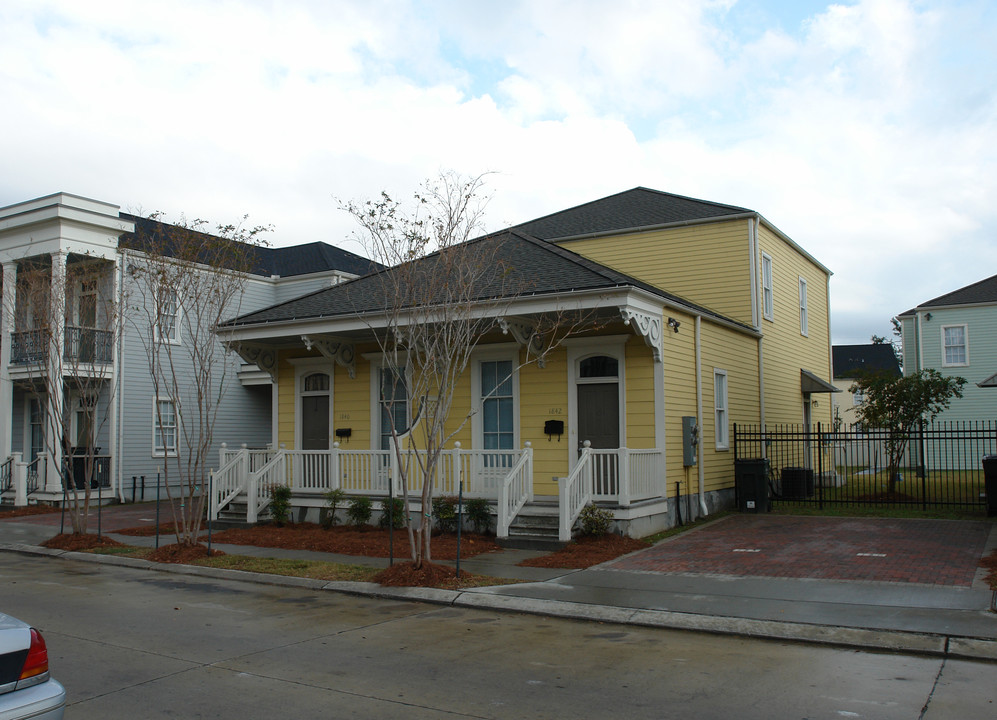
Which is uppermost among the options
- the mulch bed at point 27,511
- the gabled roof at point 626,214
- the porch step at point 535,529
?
the gabled roof at point 626,214

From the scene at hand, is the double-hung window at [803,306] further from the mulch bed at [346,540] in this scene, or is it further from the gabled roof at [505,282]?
the mulch bed at [346,540]

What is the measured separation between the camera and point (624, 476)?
13430 mm

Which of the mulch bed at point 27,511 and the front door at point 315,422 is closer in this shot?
the front door at point 315,422

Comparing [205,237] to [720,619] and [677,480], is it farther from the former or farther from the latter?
[720,619]

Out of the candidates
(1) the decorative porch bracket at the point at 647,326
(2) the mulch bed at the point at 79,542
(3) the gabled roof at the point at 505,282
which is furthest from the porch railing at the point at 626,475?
(2) the mulch bed at the point at 79,542

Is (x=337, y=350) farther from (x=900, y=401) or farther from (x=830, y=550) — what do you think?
(x=900, y=401)

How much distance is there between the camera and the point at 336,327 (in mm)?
16203

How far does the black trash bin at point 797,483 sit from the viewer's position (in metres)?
19.0

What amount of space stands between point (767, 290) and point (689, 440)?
7159 mm

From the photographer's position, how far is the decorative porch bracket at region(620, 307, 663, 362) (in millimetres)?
13477

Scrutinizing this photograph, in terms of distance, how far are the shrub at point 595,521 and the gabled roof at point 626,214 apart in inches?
389

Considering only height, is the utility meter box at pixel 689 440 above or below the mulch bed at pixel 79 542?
above

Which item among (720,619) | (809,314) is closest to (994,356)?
(809,314)

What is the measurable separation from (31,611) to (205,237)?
7.55m
